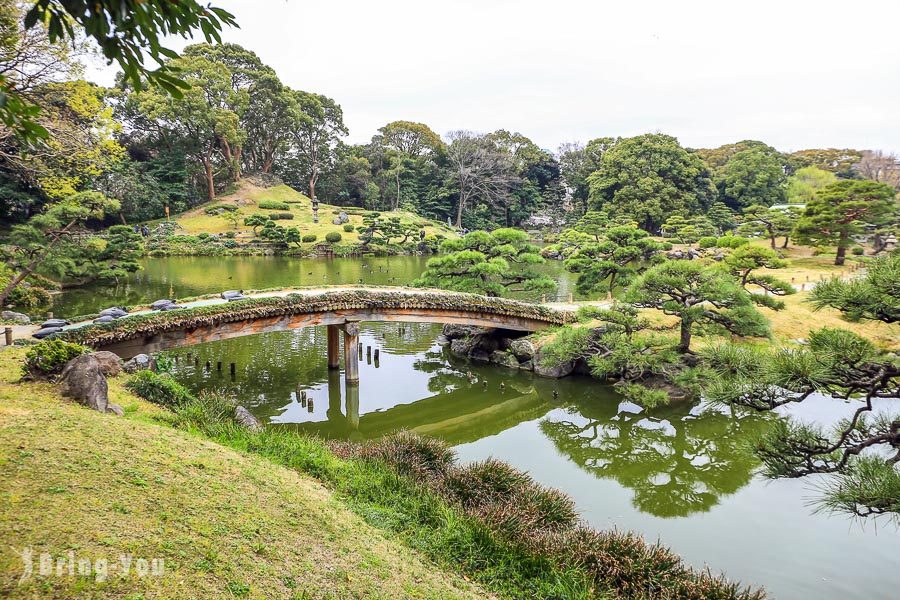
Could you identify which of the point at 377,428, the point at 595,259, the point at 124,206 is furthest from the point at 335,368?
the point at 124,206

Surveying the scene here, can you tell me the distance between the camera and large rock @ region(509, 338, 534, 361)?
17453mm

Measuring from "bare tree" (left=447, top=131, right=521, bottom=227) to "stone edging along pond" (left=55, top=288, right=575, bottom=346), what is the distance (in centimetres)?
3866

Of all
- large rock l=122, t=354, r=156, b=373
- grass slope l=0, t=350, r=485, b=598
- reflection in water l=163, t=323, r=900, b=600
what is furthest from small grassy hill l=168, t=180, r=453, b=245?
grass slope l=0, t=350, r=485, b=598

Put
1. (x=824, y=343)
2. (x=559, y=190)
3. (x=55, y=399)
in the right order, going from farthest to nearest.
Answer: (x=559, y=190)
(x=55, y=399)
(x=824, y=343)

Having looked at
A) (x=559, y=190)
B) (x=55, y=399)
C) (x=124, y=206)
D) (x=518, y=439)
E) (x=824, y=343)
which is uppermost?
(x=559, y=190)

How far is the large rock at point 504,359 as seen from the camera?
17844 millimetres

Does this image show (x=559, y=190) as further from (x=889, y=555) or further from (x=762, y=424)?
(x=889, y=555)

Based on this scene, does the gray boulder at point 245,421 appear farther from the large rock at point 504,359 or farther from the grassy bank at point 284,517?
the large rock at point 504,359

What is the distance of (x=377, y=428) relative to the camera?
1299 cm

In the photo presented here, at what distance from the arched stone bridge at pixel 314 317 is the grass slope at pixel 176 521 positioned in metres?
5.42

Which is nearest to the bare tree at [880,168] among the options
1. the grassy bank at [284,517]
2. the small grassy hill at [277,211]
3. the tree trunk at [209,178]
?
the small grassy hill at [277,211]

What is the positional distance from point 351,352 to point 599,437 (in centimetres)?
774

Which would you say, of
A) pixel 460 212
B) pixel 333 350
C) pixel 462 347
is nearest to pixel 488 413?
pixel 462 347

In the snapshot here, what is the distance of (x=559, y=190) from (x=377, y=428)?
5217 centimetres
